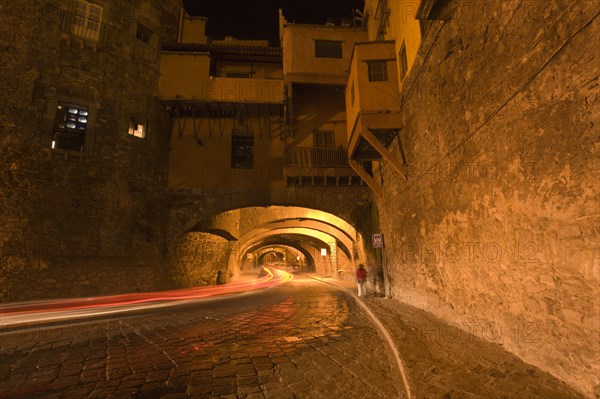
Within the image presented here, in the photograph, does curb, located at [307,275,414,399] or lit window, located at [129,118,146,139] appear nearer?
curb, located at [307,275,414,399]

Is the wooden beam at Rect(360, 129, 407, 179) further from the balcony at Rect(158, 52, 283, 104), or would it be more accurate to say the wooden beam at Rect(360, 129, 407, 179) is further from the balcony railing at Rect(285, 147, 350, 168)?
the balcony at Rect(158, 52, 283, 104)

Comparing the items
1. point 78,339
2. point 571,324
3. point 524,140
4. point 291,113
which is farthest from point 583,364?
point 291,113

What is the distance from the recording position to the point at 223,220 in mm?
18391

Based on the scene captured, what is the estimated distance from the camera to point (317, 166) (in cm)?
1551

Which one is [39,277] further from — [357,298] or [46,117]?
[357,298]

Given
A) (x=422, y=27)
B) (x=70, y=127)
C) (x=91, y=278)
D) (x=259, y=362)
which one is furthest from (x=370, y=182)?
(x=70, y=127)

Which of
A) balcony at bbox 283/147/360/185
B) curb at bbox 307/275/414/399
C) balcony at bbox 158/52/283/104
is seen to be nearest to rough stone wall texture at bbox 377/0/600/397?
curb at bbox 307/275/414/399

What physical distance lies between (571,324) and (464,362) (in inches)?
58.7

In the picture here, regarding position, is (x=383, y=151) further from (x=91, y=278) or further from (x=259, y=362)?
(x=91, y=278)

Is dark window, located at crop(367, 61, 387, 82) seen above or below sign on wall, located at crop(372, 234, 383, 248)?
above

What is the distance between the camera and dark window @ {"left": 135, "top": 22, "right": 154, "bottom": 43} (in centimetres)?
1551

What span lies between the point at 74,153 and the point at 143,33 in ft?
24.6

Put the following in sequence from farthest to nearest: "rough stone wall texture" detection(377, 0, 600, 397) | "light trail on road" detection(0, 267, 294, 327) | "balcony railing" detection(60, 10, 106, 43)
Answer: "balcony railing" detection(60, 10, 106, 43) < "light trail on road" detection(0, 267, 294, 327) < "rough stone wall texture" detection(377, 0, 600, 397)

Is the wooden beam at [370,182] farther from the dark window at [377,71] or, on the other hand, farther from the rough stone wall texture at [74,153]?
the rough stone wall texture at [74,153]
